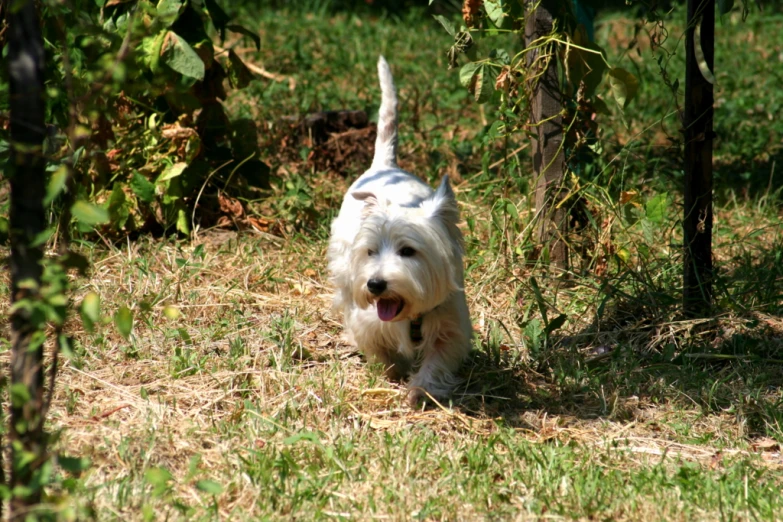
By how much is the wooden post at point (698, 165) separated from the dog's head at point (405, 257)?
115cm

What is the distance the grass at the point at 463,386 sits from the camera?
268cm

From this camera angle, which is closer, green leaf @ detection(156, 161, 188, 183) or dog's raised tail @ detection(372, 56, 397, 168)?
dog's raised tail @ detection(372, 56, 397, 168)

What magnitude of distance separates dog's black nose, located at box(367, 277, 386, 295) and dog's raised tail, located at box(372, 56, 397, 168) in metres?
1.29

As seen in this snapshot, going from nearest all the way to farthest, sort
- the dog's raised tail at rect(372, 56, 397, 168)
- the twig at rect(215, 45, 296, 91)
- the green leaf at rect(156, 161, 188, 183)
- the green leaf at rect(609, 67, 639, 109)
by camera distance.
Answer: the green leaf at rect(609, 67, 639, 109), the dog's raised tail at rect(372, 56, 397, 168), the green leaf at rect(156, 161, 188, 183), the twig at rect(215, 45, 296, 91)

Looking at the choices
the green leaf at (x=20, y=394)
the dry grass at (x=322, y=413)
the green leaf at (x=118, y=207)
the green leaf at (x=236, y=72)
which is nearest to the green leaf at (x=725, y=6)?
the dry grass at (x=322, y=413)

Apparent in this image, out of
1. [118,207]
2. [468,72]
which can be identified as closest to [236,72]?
[118,207]

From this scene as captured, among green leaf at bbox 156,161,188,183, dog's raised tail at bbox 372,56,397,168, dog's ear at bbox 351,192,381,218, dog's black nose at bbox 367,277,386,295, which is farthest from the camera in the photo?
green leaf at bbox 156,161,188,183

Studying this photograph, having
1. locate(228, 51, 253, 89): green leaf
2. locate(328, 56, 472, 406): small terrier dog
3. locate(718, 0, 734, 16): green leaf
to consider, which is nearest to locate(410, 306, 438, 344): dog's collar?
locate(328, 56, 472, 406): small terrier dog

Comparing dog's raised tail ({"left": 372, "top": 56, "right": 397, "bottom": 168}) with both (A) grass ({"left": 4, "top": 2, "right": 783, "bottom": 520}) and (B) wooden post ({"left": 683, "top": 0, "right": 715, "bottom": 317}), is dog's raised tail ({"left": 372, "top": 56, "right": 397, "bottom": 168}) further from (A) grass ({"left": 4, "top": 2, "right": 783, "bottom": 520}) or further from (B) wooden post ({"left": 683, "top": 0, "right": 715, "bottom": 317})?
(B) wooden post ({"left": 683, "top": 0, "right": 715, "bottom": 317})

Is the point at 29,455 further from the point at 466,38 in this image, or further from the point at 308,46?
the point at 308,46

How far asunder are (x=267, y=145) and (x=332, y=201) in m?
0.93

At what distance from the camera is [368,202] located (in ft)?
11.8

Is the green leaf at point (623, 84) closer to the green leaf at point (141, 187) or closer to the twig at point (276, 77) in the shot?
the green leaf at point (141, 187)

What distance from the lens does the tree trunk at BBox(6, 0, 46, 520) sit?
1.86 m
